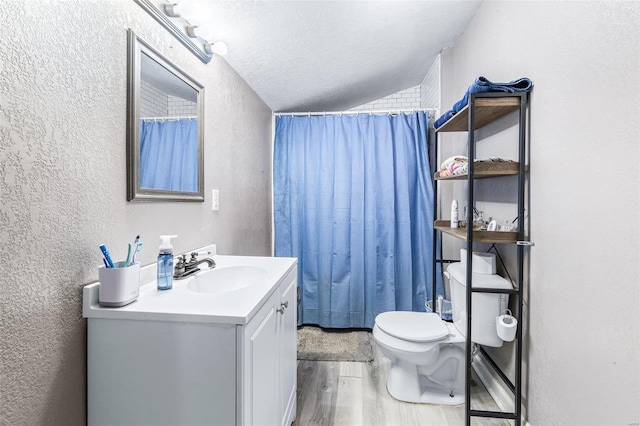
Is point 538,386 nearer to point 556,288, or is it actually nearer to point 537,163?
point 556,288

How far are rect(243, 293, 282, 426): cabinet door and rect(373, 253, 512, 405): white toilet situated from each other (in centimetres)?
78

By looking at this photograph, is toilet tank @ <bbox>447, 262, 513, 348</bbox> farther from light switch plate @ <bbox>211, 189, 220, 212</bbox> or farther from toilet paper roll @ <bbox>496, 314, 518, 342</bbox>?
light switch plate @ <bbox>211, 189, 220, 212</bbox>

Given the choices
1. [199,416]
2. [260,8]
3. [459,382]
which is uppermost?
[260,8]

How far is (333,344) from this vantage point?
245 centimetres

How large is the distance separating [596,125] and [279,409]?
156cm

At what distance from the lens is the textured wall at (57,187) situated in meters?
0.72

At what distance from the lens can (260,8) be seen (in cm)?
146

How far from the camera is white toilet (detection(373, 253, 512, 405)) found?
168 cm

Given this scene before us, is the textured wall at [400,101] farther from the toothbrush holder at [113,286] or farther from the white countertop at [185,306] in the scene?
the toothbrush holder at [113,286]

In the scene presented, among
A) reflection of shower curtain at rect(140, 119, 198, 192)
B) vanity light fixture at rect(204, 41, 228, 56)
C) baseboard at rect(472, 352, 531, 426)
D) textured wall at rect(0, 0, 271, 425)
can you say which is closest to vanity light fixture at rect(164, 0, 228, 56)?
vanity light fixture at rect(204, 41, 228, 56)

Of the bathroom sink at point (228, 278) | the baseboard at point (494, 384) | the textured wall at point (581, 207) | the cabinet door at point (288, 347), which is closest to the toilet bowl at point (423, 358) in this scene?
the baseboard at point (494, 384)

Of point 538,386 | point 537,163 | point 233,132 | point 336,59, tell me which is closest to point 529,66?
point 537,163

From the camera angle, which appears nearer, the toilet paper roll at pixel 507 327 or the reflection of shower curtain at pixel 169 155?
the reflection of shower curtain at pixel 169 155

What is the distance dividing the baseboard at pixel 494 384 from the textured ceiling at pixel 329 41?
2171 millimetres
